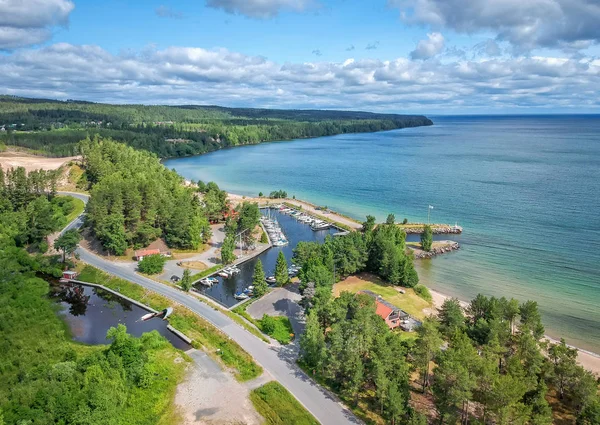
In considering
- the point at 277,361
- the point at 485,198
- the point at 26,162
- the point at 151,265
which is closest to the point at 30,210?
the point at 151,265

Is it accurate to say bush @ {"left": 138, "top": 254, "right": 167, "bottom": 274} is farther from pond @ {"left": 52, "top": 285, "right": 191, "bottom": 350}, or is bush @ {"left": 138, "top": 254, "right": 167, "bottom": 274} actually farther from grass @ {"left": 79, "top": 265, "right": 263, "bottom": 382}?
pond @ {"left": 52, "top": 285, "right": 191, "bottom": 350}

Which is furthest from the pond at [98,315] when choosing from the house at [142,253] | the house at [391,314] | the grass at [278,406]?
the house at [391,314]

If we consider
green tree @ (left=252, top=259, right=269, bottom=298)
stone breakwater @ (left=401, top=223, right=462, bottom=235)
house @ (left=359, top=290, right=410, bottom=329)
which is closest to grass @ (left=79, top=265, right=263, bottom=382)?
green tree @ (left=252, top=259, right=269, bottom=298)

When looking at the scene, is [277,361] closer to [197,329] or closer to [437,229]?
[197,329]

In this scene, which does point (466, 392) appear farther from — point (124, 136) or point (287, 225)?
A: point (124, 136)

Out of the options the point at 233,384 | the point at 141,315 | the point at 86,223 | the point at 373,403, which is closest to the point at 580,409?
the point at 373,403

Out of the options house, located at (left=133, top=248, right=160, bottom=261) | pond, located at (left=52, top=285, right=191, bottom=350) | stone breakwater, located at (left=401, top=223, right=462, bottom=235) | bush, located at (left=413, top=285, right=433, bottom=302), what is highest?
house, located at (left=133, top=248, right=160, bottom=261)

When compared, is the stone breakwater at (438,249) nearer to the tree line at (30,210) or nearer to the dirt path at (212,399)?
the dirt path at (212,399)

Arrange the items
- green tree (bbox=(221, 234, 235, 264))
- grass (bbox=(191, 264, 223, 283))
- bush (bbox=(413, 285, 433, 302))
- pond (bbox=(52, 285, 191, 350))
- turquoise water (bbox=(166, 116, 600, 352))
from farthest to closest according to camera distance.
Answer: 1. green tree (bbox=(221, 234, 235, 264))
2. turquoise water (bbox=(166, 116, 600, 352))
3. grass (bbox=(191, 264, 223, 283))
4. bush (bbox=(413, 285, 433, 302))
5. pond (bbox=(52, 285, 191, 350))
